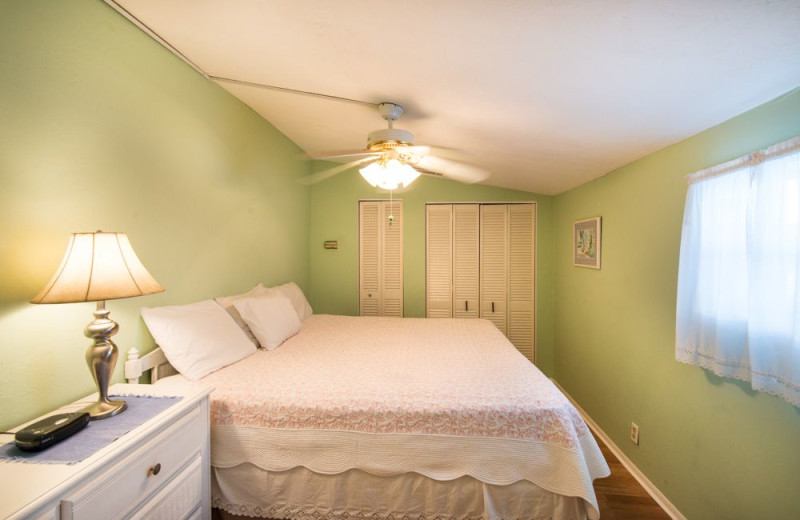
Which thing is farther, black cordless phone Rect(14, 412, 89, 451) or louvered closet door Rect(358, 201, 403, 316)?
louvered closet door Rect(358, 201, 403, 316)

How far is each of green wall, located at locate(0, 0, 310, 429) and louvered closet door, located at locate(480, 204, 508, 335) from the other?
2806mm

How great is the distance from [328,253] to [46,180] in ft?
9.44

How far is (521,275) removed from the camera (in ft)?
13.1

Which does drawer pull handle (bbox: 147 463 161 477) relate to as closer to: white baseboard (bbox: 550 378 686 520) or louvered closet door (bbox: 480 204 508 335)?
white baseboard (bbox: 550 378 686 520)

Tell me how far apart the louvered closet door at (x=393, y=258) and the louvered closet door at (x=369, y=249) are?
68 millimetres

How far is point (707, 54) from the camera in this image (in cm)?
112

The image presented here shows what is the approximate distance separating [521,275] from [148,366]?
3675 millimetres

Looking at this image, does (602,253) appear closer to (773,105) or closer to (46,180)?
(773,105)

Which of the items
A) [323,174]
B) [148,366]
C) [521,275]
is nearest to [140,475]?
[148,366]

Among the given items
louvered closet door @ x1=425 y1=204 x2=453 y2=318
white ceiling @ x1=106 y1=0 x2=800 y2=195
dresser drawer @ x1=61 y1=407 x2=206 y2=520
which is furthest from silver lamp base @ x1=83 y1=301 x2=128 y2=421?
louvered closet door @ x1=425 y1=204 x2=453 y2=318

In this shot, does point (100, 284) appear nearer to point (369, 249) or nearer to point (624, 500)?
point (624, 500)

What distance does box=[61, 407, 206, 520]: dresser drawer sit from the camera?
0.89 meters

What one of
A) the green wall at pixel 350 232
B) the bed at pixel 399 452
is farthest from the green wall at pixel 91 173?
the green wall at pixel 350 232

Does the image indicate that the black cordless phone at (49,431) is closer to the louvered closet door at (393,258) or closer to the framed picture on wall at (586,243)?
the louvered closet door at (393,258)
